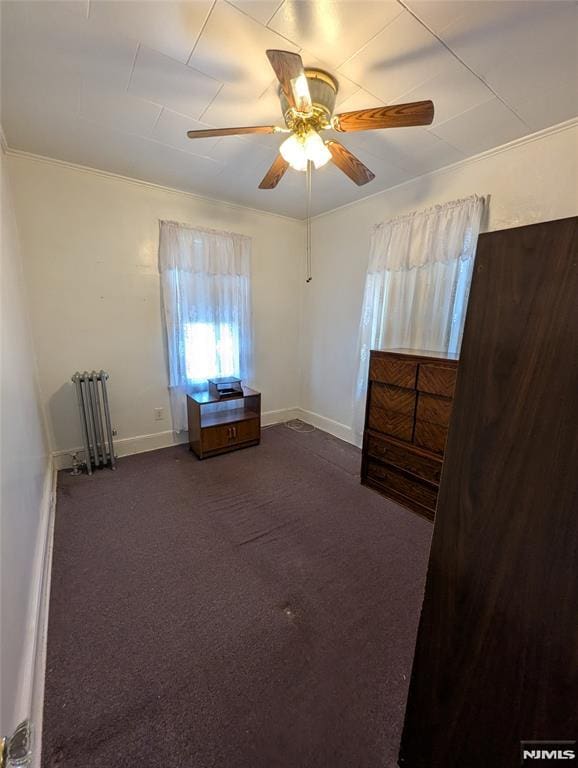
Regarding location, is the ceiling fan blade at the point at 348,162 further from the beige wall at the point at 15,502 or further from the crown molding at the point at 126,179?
the beige wall at the point at 15,502

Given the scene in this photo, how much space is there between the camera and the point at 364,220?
Answer: 306 cm

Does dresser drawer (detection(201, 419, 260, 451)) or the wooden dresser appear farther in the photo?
A: dresser drawer (detection(201, 419, 260, 451))

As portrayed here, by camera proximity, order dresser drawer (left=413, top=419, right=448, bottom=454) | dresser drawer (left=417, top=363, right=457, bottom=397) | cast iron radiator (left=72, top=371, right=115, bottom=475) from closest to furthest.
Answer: dresser drawer (left=417, top=363, right=457, bottom=397) → dresser drawer (left=413, top=419, right=448, bottom=454) → cast iron radiator (left=72, top=371, right=115, bottom=475)

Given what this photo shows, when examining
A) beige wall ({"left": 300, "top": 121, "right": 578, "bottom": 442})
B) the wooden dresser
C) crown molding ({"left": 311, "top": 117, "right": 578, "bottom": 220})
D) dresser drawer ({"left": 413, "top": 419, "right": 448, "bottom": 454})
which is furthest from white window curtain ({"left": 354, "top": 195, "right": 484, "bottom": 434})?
dresser drawer ({"left": 413, "top": 419, "right": 448, "bottom": 454})

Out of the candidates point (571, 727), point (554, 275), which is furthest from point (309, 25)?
point (571, 727)

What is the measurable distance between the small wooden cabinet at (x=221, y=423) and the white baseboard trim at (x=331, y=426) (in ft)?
2.97

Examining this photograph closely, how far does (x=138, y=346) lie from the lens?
296cm

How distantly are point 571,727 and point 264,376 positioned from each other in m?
3.45

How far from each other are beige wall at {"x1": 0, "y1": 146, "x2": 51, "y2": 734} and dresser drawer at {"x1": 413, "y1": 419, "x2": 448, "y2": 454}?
2.29 m

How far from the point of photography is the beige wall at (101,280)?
2.43 metres

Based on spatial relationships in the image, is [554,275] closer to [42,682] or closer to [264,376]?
[42,682]

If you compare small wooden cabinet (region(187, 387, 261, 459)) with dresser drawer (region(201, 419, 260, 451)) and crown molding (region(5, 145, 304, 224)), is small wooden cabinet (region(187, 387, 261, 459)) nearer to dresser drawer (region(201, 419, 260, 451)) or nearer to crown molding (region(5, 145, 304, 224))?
dresser drawer (region(201, 419, 260, 451))

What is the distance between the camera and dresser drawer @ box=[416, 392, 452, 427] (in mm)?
2082

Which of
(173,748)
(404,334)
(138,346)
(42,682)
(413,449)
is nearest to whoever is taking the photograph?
(173,748)
